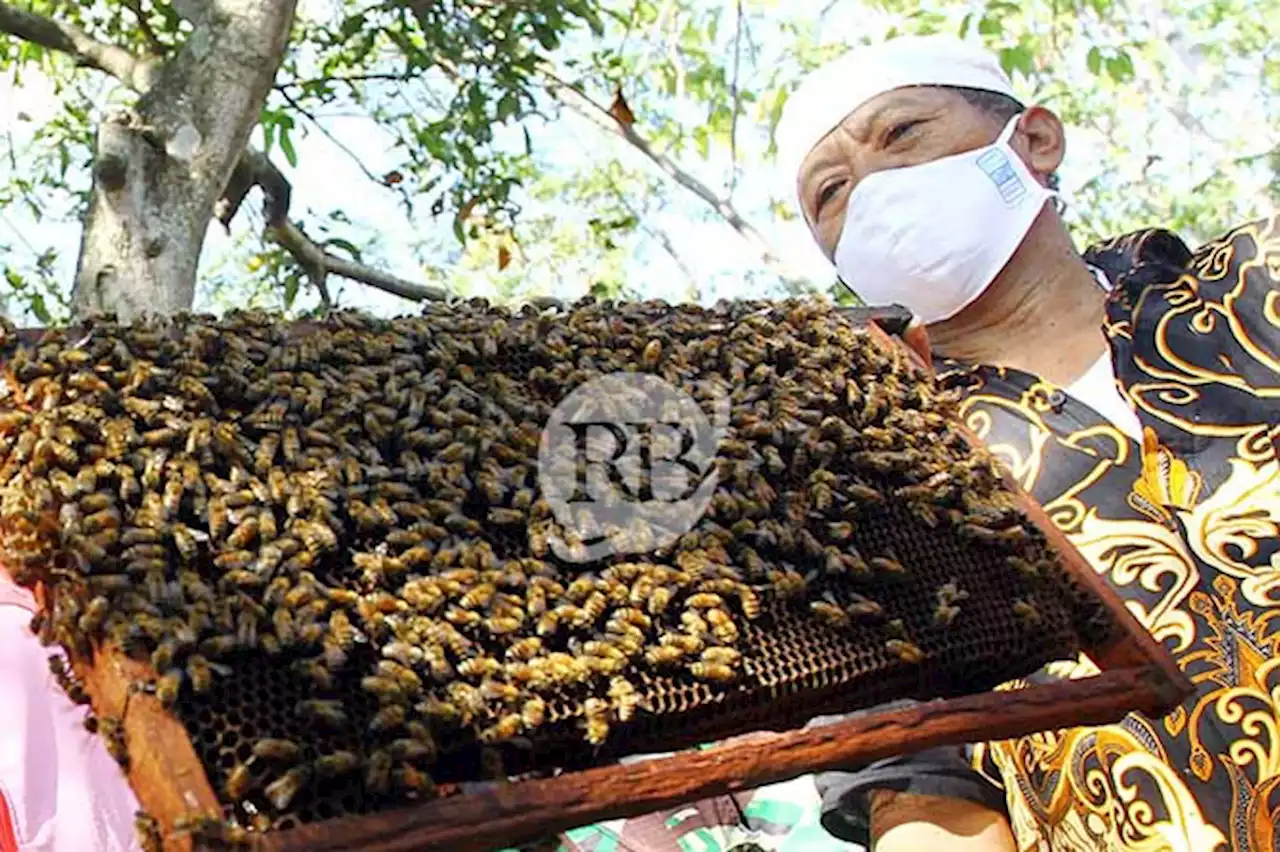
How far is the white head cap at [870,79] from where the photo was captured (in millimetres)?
3926

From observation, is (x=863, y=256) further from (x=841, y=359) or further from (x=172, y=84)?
(x=172, y=84)

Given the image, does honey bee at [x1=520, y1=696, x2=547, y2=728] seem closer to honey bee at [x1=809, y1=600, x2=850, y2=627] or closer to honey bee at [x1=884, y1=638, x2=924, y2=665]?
honey bee at [x1=809, y1=600, x2=850, y2=627]

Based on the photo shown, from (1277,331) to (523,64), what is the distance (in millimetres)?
4438

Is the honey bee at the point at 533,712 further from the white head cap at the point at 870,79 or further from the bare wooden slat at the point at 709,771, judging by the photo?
the white head cap at the point at 870,79

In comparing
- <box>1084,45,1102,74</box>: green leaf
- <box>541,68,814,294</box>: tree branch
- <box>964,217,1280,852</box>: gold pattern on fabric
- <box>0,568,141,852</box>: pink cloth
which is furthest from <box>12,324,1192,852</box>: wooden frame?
<box>541,68,814,294</box>: tree branch

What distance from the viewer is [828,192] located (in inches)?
157

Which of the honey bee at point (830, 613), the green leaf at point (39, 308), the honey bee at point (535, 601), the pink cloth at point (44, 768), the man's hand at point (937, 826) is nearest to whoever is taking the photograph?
the honey bee at point (535, 601)

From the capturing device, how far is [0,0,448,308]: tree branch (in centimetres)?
511

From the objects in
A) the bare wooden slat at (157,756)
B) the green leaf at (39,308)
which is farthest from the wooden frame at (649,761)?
the green leaf at (39,308)

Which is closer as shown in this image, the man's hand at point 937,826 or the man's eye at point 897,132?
the man's hand at point 937,826

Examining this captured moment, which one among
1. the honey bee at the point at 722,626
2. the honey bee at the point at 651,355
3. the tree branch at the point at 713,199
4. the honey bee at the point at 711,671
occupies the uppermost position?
the tree branch at the point at 713,199

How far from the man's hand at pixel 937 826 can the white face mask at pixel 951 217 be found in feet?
4.73

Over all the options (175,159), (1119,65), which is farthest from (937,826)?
(1119,65)

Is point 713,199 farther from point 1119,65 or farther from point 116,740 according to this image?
point 116,740
